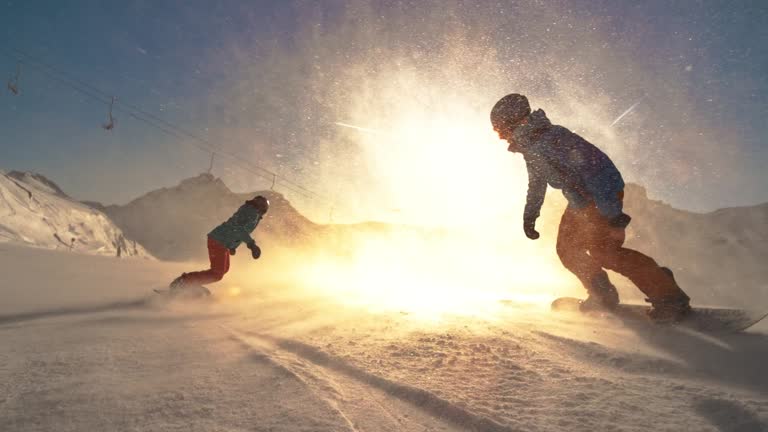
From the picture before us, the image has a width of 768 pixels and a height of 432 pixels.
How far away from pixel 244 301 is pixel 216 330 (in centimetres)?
180

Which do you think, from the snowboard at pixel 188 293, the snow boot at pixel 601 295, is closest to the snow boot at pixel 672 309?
the snow boot at pixel 601 295

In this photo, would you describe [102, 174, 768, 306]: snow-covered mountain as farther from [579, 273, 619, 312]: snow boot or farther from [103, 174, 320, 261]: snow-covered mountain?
[579, 273, 619, 312]: snow boot

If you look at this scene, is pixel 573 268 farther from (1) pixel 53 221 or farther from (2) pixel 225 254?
(1) pixel 53 221

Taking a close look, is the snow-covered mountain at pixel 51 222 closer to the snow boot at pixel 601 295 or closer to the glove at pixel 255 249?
the glove at pixel 255 249

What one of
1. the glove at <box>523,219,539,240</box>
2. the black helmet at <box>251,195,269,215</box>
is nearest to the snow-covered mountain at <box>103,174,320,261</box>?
the black helmet at <box>251,195,269,215</box>

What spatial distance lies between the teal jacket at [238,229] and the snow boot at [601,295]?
13.1ft

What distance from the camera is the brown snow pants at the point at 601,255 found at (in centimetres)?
271

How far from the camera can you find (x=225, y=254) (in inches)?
193

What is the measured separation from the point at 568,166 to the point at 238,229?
13.5 ft

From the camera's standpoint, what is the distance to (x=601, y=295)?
3176 mm

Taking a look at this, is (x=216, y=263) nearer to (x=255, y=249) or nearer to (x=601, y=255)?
(x=255, y=249)

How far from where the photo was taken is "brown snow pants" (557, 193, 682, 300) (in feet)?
8.89

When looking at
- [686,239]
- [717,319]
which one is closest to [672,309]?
[717,319]

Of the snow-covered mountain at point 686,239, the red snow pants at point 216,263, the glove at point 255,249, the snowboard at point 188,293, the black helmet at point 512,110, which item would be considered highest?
the snow-covered mountain at point 686,239
